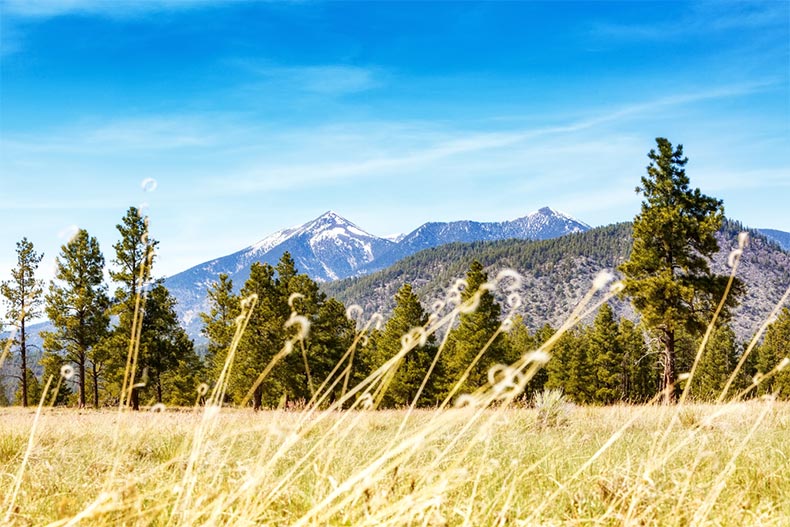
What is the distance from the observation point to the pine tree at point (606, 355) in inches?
1978

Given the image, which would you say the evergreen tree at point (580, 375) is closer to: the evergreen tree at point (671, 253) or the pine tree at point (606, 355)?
the pine tree at point (606, 355)

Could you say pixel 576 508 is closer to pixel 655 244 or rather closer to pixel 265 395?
pixel 655 244

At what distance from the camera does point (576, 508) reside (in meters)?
3.30

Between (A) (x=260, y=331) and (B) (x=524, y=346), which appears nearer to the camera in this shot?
(A) (x=260, y=331)

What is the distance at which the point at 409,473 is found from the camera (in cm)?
388

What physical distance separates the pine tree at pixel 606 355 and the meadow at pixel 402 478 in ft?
151

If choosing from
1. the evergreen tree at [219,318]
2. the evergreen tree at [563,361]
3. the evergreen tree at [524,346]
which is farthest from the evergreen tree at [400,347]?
the evergreen tree at [563,361]

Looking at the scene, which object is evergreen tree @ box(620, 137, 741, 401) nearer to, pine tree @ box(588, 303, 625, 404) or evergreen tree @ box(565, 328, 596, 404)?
pine tree @ box(588, 303, 625, 404)

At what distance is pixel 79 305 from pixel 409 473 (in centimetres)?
3201

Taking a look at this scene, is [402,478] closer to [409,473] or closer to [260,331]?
[409,473]

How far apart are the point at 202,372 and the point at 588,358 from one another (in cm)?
3337

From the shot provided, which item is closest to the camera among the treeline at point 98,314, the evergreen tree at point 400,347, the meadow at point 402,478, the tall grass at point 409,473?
the tall grass at point 409,473

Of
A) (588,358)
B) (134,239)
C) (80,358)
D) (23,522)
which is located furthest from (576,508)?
(588,358)

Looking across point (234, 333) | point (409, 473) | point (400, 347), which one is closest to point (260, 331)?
point (234, 333)
